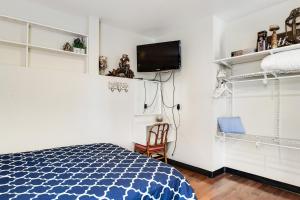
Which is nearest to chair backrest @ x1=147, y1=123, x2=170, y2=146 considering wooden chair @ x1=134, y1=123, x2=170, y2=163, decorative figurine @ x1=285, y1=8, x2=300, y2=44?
wooden chair @ x1=134, y1=123, x2=170, y2=163

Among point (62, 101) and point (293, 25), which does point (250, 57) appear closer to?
point (293, 25)

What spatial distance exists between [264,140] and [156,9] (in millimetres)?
2219

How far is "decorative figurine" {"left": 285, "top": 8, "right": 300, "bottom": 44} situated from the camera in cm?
212

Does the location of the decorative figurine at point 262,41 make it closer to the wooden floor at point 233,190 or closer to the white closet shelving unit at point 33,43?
the wooden floor at point 233,190

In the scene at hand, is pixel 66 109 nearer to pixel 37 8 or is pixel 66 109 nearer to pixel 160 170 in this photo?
pixel 37 8

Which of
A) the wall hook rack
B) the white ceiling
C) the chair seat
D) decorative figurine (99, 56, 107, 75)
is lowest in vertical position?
the chair seat

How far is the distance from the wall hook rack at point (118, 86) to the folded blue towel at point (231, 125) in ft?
4.94

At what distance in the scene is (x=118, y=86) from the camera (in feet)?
9.89

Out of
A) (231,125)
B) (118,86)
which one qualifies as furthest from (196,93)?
(118,86)

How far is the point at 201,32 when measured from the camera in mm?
2988

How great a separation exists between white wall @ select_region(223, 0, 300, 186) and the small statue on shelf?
1554mm

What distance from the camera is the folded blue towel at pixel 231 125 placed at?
8.96ft

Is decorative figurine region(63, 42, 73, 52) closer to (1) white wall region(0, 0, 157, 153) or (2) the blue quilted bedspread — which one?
(1) white wall region(0, 0, 157, 153)

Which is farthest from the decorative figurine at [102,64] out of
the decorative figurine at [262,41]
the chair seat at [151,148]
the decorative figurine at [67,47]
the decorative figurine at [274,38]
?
the decorative figurine at [274,38]
